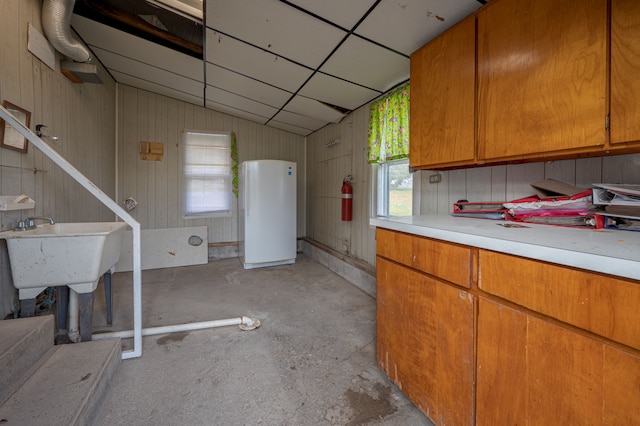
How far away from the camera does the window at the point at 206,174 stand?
14.6 ft

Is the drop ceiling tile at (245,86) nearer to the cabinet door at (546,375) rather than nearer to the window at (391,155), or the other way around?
the window at (391,155)

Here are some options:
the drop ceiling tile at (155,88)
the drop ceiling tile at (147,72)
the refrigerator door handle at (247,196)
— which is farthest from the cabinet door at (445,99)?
the drop ceiling tile at (155,88)

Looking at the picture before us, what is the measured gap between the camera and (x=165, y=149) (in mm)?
4309

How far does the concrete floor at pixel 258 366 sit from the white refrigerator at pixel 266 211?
3.14ft

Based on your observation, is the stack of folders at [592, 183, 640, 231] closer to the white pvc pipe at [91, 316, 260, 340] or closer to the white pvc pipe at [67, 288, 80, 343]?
the white pvc pipe at [91, 316, 260, 340]

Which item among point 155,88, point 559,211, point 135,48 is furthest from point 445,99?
point 155,88

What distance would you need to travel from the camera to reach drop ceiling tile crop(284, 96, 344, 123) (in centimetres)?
333

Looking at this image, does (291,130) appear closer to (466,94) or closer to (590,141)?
(466,94)

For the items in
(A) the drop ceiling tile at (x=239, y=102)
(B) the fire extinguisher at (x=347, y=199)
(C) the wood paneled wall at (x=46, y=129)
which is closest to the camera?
(C) the wood paneled wall at (x=46, y=129)

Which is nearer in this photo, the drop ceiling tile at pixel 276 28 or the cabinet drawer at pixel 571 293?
the cabinet drawer at pixel 571 293

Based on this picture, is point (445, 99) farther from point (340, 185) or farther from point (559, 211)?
point (340, 185)

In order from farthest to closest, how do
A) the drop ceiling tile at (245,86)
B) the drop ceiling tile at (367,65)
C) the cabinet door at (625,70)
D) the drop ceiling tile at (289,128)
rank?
the drop ceiling tile at (289,128)
the drop ceiling tile at (245,86)
the drop ceiling tile at (367,65)
the cabinet door at (625,70)

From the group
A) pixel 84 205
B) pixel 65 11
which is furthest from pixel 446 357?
pixel 84 205

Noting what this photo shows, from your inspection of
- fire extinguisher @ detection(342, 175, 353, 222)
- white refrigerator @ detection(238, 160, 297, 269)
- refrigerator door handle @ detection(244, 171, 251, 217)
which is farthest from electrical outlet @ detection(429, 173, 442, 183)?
refrigerator door handle @ detection(244, 171, 251, 217)
